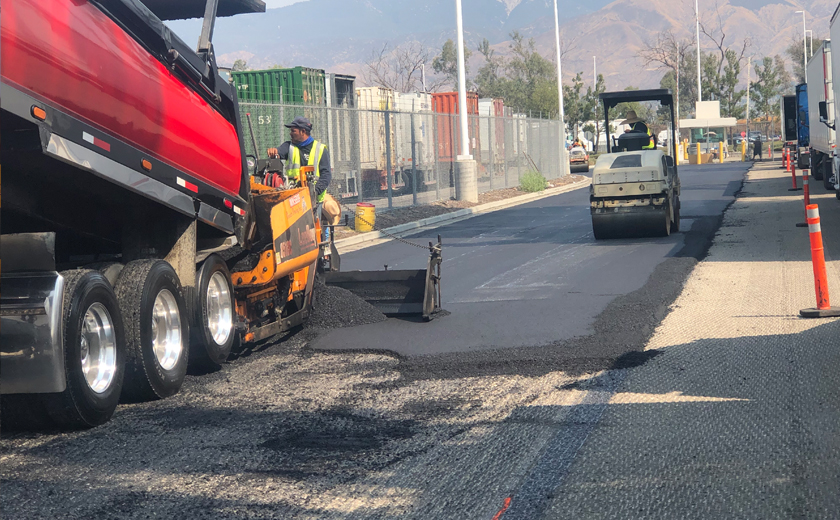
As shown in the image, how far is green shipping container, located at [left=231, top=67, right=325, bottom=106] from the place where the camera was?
80.5 ft

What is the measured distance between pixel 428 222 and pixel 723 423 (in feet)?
55.2

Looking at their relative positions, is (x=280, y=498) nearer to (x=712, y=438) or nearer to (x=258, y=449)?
(x=258, y=449)

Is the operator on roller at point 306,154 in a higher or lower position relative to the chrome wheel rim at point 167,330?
higher

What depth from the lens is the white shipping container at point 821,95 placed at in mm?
18172

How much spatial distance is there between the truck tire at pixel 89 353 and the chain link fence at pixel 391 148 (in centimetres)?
928

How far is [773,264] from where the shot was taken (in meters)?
11.8

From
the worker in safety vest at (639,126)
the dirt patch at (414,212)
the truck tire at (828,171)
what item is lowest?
the dirt patch at (414,212)

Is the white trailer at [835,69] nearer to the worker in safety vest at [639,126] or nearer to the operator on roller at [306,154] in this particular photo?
the worker in safety vest at [639,126]

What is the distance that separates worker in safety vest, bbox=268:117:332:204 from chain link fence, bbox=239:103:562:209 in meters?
4.28

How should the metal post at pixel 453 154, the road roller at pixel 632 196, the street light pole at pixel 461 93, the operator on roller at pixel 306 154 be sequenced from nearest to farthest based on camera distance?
1. the operator on roller at pixel 306 154
2. the road roller at pixel 632 196
3. the street light pole at pixel 461 93
4. the metal post at pixel 453 154

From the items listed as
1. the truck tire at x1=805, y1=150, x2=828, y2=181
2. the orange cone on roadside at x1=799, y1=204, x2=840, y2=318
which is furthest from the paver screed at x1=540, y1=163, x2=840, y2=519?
the truck tire at x1=805, y1=150, x2=828, y2=181

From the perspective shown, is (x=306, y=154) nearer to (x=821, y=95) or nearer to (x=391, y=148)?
(x=391, y=148)

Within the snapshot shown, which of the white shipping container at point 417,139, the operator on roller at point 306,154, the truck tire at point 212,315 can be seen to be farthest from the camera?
the white shipping container at point 417,139

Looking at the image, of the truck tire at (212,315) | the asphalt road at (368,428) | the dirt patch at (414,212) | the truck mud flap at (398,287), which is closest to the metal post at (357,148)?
the dirt patch at (414,212)
